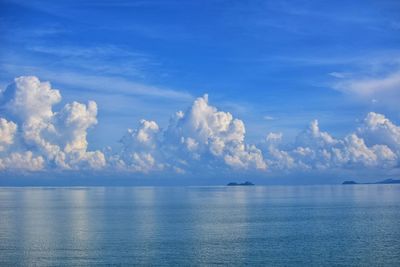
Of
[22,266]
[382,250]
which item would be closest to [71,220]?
[22,266]

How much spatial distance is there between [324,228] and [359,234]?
35.7 ft

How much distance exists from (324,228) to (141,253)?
43.7 metres

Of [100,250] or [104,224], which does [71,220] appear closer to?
[104,224]

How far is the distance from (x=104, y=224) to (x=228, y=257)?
157ft

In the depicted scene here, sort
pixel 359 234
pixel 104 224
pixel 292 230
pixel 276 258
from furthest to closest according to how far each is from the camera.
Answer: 1. pixel 104 224
2. pixel 292 230
3. pixel 359 234
4. pixel 276 258

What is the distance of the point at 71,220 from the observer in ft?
405

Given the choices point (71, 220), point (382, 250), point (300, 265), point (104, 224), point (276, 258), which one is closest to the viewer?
point (300, 265)

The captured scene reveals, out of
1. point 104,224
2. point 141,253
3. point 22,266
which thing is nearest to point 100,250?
point 141,253

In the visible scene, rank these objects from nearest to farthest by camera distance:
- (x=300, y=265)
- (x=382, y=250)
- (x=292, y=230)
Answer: (x=300, y=265) → (x=382, y=250) → (x=292, y=230)

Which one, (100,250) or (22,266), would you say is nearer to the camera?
(22,266)

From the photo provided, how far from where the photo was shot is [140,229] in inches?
4003

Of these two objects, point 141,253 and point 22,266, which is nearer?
point 22,266

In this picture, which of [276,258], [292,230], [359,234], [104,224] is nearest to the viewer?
[276,258]

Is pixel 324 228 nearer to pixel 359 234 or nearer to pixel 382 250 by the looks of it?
pixel 359 234
